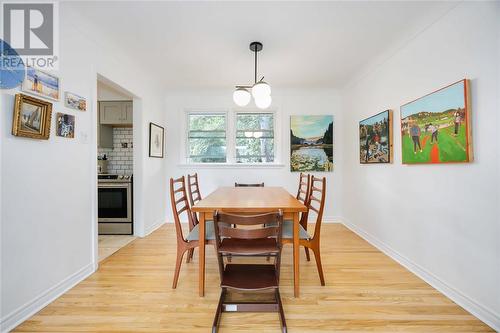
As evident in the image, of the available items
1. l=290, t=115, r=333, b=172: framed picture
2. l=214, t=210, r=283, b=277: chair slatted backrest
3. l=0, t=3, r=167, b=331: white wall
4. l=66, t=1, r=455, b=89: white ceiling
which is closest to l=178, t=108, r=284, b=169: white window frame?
l=290, t=115, r=333, b=172: framed picture

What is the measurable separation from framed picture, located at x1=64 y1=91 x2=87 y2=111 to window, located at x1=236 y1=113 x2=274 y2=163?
2451mm

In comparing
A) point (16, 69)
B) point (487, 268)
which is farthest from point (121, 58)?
point (487, 268)

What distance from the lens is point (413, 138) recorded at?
2.25 m

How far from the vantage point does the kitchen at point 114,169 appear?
3.31m

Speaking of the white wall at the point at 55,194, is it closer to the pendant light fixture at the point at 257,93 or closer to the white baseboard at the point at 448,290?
the pendant light fixture at the point at 257,93

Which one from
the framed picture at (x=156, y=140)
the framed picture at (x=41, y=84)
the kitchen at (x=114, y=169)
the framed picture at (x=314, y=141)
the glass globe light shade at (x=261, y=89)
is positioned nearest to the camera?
the framed picture at (x=41, y=84)

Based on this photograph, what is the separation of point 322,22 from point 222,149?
2.60 metres

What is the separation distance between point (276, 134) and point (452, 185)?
8.86ft

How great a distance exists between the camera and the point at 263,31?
228cm

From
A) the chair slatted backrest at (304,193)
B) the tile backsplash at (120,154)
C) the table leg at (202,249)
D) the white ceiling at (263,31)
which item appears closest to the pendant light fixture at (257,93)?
the white ceiling at (263,31)

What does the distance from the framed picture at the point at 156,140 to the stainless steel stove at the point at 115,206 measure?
56 cm

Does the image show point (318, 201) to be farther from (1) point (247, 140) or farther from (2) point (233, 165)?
(1) point (247, 140)

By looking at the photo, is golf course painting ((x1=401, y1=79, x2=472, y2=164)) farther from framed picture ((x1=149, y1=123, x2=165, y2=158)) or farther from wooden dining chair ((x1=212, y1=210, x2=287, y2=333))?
framed picture ((x1=149, y1=123, x2=165, y2=158))

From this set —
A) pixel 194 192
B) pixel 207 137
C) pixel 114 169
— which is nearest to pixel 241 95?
pixel 194 192
